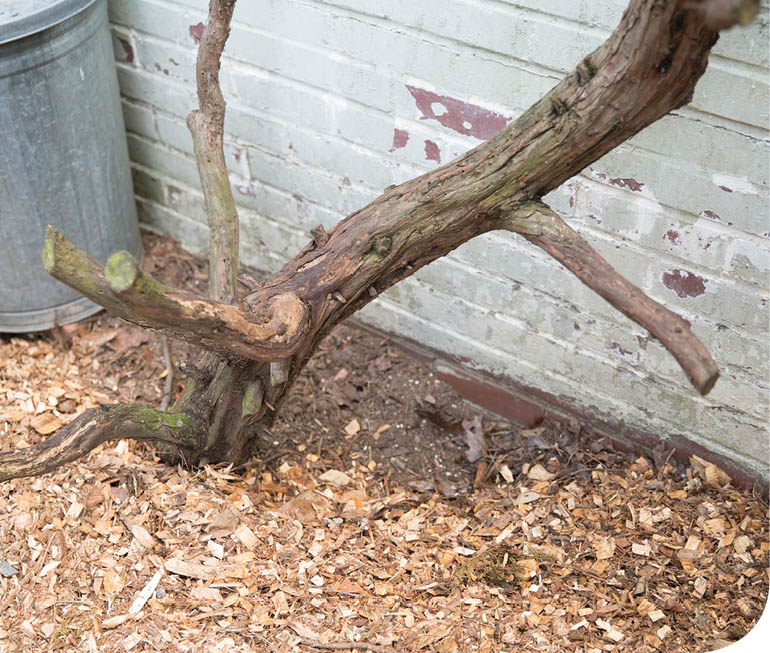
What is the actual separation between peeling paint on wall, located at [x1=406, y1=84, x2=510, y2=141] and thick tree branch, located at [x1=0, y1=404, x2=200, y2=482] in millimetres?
1150

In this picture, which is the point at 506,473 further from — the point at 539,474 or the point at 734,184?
the point at 734,184

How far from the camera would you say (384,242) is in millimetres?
2020

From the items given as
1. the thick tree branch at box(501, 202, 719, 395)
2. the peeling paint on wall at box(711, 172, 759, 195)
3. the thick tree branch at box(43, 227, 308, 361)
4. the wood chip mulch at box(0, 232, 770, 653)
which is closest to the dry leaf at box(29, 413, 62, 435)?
the wood chip mulch at box(0, 232, 770, 653)

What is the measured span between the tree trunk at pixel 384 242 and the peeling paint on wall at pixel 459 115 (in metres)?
0.56

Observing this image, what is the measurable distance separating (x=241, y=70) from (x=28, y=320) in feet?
3.79

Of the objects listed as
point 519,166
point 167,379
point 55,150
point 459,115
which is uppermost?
point 519,166

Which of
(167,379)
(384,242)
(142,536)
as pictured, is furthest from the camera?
(167,379)

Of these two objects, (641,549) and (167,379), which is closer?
(641,549)

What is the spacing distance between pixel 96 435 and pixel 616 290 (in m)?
1.26

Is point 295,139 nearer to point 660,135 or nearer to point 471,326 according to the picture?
point 471,326

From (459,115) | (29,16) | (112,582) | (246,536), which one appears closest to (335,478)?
(246,536)

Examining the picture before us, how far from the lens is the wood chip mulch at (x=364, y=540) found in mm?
2125

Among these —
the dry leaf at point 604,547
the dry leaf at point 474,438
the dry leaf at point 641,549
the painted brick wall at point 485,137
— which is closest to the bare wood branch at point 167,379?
the painted brick wall at point 485,137

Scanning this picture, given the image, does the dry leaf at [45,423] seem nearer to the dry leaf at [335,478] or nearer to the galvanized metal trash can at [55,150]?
the galvanized metal trash can at [55,150]
